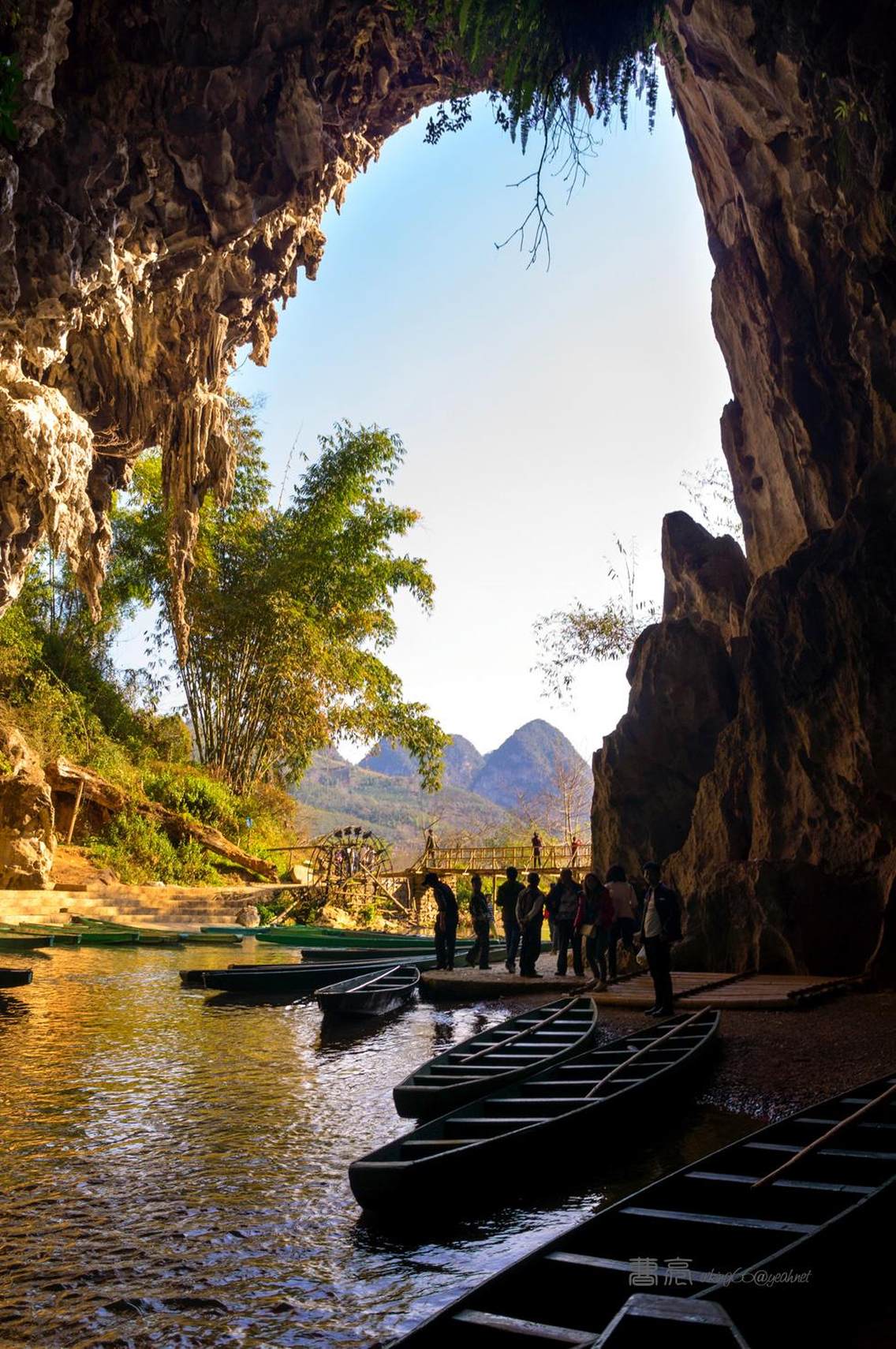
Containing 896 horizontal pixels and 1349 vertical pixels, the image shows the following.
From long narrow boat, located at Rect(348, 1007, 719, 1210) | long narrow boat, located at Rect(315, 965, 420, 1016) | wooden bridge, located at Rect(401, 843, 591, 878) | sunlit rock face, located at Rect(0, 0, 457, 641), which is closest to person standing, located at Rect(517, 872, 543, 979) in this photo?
long narrow boat, located at Rect(315, 965, 420, 1016)

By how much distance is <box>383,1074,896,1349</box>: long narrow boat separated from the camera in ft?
8.39

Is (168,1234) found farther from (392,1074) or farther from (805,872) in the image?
(805,872)

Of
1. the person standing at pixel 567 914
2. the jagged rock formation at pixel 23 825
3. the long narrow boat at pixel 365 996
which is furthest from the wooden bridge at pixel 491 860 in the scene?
the long narrow boat at pixel 365 996

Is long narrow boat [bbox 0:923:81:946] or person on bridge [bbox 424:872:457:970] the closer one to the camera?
person on bridge [bbox 424:872:457:970]

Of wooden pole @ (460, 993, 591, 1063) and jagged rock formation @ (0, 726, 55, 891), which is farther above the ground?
jagged rock formation @ (0, 726, 55, 891)

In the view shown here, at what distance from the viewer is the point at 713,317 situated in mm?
17500

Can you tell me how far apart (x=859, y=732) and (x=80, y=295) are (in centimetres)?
1307

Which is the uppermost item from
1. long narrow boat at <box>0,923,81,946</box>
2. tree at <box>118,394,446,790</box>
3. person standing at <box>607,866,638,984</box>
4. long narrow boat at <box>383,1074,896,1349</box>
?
tree at <box>118,394,446,790</box>

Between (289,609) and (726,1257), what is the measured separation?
27.1 meters

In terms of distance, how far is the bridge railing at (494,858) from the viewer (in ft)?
96.5

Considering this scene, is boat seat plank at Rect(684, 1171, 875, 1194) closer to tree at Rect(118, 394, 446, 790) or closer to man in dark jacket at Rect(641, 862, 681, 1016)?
man in dark jacket at Rect(641, 862, 681, 1016)

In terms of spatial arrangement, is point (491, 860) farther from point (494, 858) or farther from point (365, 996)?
point (365, 996)

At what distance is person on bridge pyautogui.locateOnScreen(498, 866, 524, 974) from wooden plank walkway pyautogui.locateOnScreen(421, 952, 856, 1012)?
34 centimetres

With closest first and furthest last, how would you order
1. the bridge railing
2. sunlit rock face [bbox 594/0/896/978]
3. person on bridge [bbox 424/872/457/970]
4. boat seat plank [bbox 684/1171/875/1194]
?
1. boat seat plank [bbox 684/1171/875/1194]
2. sunlit rock face [bbox 594/0/896/978]
3. person on bridge [bbox 424/872/457/970]
4. the bridge railing
